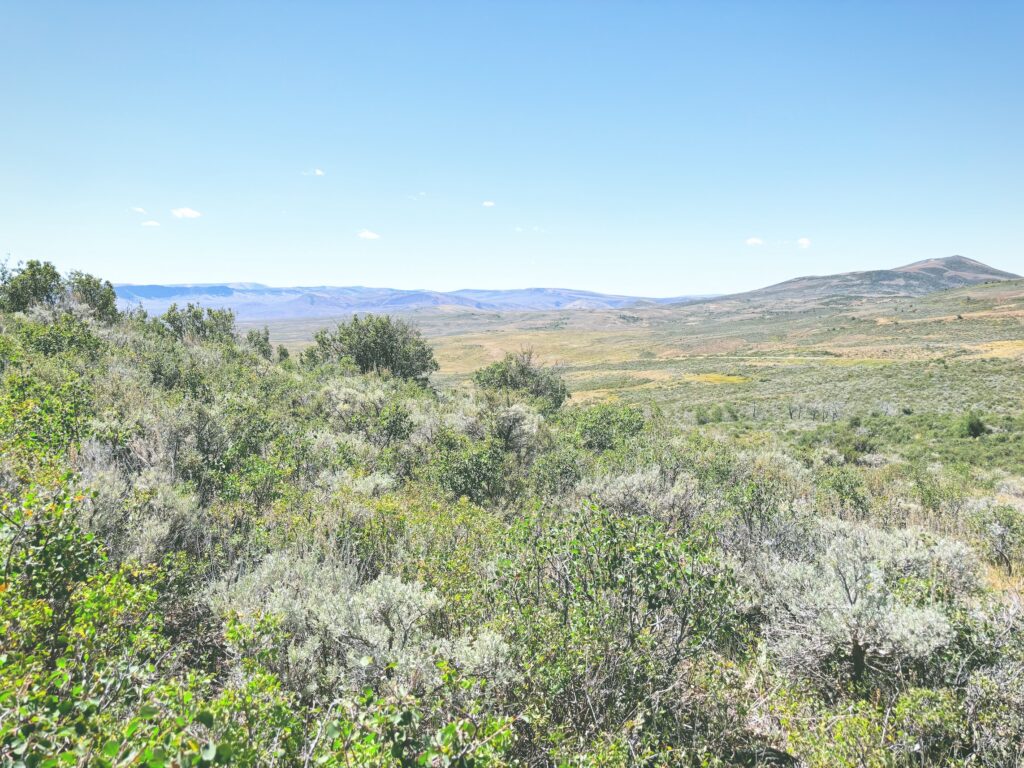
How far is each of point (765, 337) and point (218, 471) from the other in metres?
152

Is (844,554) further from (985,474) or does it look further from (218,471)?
(985,474)

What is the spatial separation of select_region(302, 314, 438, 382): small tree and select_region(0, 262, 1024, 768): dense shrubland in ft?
68.5

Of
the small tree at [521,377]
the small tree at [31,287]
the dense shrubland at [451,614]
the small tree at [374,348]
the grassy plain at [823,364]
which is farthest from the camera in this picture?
the grassy plain at [823,364]

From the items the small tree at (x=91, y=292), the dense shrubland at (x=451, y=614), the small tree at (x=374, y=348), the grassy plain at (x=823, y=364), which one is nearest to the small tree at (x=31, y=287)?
the small tree at (x=91, y=292)

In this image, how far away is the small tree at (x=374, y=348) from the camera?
33.7 metres

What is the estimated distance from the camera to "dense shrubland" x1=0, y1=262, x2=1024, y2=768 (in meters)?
3.34

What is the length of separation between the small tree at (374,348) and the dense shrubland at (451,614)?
20874 mm

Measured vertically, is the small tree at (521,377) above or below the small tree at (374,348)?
below

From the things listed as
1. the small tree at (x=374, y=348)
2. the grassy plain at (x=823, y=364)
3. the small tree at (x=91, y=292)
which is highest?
the small tree at (x=91, y=292)

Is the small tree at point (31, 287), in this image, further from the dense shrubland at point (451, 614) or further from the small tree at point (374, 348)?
the dense shrubland at point (451, 614)

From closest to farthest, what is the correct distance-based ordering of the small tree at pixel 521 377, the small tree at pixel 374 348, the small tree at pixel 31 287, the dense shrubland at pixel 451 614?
the dense shrubland at pixel 451 614
the small tree at pixel 31 287
the small tree at pixel 521 377
the small tree at pixel 374 348

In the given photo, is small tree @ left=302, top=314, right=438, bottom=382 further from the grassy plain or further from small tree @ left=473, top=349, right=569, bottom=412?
the grassy plain

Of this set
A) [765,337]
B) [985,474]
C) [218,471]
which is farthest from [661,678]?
[765,337]

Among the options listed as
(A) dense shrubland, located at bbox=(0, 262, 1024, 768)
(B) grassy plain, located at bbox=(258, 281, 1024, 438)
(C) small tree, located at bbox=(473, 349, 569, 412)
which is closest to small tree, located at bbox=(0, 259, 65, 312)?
(A) dense shrubland, located at bbox=(0, 262, 1024, 768)
